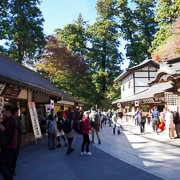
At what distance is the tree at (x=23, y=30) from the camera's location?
92.7ft

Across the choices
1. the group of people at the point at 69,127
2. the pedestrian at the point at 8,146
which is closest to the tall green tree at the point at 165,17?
the group of people at the point at 69,127

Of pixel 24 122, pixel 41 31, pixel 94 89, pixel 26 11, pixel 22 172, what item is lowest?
pixel 22 172

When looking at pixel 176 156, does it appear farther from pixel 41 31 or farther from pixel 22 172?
pixel 41 31

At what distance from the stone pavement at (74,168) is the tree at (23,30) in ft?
70.4

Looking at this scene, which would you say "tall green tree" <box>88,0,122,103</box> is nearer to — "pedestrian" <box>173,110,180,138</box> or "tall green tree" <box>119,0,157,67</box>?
"tall green tree" <box>119,0,157,67</box>

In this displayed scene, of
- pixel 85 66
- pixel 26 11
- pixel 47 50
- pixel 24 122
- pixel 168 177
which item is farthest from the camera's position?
pixel 85 66

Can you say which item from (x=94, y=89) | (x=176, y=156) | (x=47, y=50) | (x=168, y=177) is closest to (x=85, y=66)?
(x=94, y=89)

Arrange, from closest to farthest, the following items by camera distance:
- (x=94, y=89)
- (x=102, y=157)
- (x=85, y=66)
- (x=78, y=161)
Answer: (x=78, y=161) < (x=102, y=157) < (x=85, y=66) < (x=94, y=89)

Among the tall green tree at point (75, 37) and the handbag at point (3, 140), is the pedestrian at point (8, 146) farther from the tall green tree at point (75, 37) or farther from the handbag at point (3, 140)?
the tall green tree at point (75, 37)

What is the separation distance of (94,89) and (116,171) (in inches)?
1341

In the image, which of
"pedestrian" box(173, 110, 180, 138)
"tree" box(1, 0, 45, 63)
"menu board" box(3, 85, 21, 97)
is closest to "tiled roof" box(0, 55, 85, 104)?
"menu board" box(3, 85, 21, 97)

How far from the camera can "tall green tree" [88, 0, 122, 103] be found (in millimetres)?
42219

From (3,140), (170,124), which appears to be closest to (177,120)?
(170,124)

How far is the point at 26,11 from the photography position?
29.5 meters
